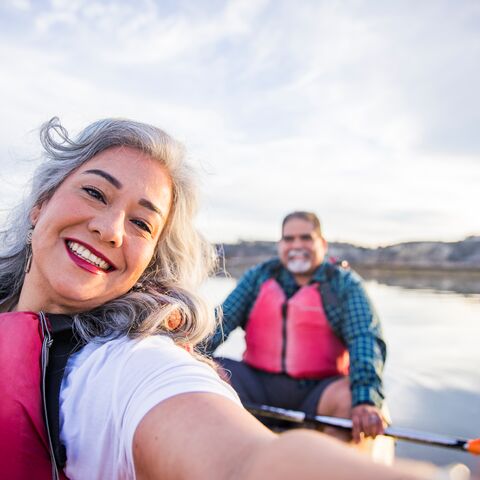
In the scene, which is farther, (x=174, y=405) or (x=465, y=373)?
(x=465, y=373)

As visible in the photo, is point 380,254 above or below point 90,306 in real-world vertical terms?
above

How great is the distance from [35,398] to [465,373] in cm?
541

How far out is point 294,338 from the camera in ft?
13.3

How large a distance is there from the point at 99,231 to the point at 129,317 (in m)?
0.28

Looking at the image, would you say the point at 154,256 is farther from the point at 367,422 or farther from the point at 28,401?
the point at 367,422

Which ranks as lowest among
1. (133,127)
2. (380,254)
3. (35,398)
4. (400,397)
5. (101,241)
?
(400,397)

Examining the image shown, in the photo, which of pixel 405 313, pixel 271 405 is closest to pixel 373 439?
pixel 271 405

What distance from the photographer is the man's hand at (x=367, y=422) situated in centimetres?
315

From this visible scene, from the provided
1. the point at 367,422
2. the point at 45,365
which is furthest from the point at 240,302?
the point at 45,365

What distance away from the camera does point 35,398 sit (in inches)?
A: 47.7

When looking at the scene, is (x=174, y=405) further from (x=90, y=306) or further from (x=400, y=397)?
(x=400, y=397)

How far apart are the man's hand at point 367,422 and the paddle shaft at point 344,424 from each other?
5cm

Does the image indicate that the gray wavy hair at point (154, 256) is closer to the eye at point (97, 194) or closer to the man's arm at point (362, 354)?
the eye at point (97, 194)

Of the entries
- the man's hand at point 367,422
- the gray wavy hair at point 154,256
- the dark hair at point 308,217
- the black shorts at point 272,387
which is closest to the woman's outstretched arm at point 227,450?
the gray wavy hair at point 154,256
